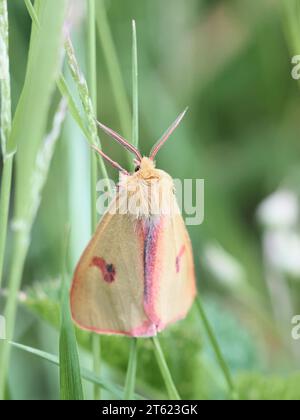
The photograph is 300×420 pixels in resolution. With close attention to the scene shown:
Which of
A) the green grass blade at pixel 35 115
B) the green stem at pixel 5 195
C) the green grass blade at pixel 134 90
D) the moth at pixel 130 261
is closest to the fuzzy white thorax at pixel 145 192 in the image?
the moth at pixel 130 261

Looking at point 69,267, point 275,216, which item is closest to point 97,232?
point 69,267

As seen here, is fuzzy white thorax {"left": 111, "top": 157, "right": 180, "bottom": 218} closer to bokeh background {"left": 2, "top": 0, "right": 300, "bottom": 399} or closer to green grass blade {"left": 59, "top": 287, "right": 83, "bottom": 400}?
green grass blade {"left": 59, "top": 287, "right": 83, "bottom": 400}

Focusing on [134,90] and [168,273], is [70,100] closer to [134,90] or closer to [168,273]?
[134,90]

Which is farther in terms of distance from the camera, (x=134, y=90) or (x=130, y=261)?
(x=130, y=261)

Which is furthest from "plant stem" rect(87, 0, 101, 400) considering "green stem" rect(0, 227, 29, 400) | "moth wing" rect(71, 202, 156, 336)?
"green stem" rect(0, 227, 29, 400)

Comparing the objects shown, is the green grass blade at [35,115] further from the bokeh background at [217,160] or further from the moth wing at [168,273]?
the bokeh background at [217,160]

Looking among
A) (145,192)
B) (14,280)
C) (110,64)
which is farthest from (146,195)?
(14,280)

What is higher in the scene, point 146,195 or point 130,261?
point 146,195
